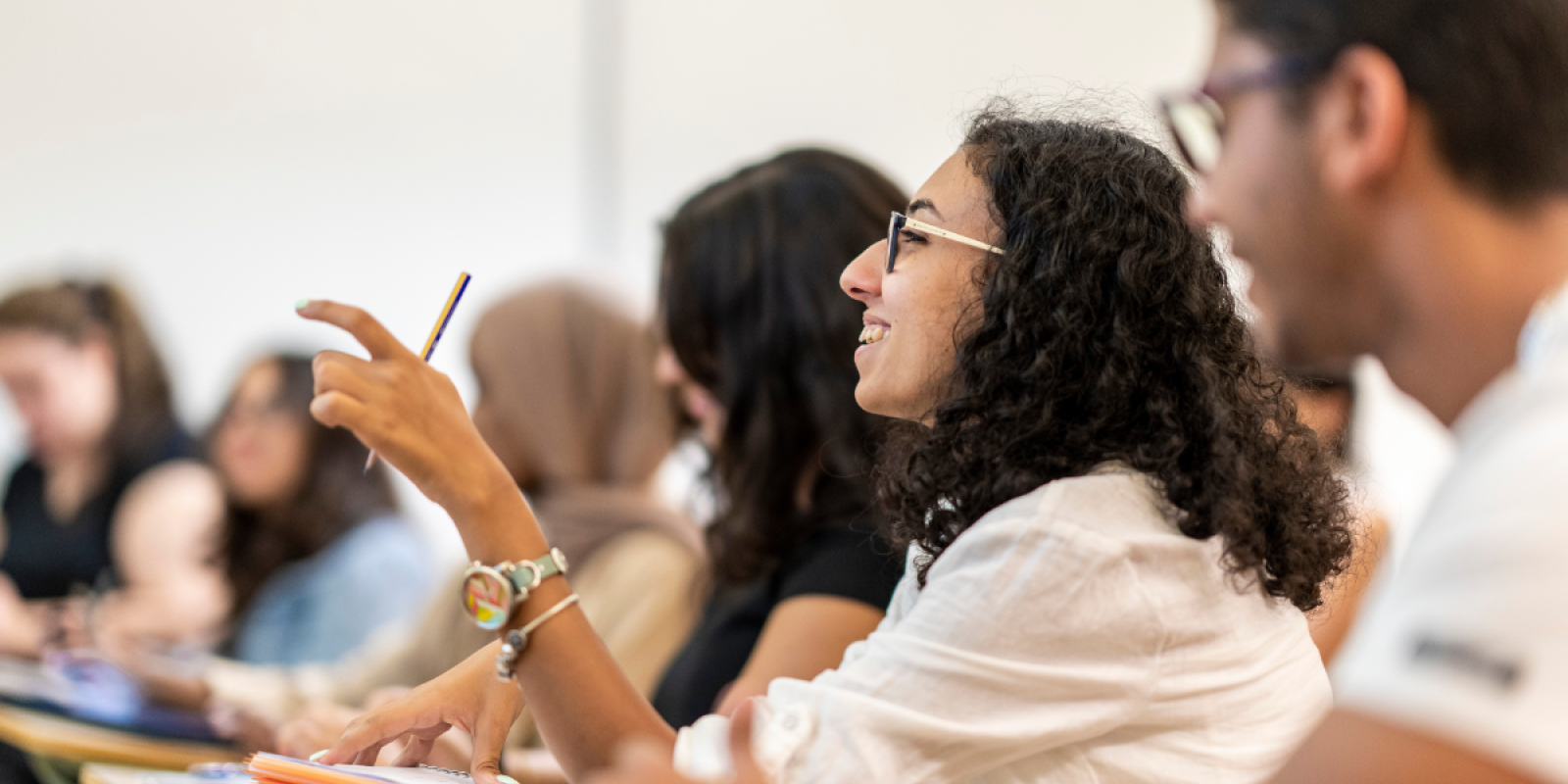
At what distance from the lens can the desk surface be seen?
1.50 m

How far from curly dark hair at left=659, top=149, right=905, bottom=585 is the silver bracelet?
60 centimetres

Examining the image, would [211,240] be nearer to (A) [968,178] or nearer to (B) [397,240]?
(B) [397,240]

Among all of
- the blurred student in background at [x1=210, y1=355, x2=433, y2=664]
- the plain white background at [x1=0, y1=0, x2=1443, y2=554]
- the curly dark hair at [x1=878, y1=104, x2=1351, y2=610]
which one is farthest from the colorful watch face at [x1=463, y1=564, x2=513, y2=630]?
the plain white background at [x1=0, y1=0, x2=1443, y2=554]

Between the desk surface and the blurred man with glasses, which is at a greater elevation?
the blurred man with glasses

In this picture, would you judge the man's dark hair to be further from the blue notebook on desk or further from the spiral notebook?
the blue notebook on desk

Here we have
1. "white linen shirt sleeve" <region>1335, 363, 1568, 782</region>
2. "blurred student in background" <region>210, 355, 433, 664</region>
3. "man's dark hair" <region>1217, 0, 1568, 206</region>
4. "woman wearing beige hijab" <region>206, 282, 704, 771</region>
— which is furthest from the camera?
"blurred student in background" <region>210, 355, 433, 664</region>

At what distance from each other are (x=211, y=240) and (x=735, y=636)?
2882mm

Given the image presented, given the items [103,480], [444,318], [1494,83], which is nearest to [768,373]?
[444,318]

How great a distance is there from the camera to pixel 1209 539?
2.65ft

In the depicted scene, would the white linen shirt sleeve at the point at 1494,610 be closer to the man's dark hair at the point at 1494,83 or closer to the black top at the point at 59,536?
the man's dark hair at the point at 1494,83

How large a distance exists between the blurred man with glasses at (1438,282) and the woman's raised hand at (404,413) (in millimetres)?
525

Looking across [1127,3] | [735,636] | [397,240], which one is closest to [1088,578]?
[735,636]

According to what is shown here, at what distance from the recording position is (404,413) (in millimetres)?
871

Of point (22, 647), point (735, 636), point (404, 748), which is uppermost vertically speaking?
point (404, 748)
